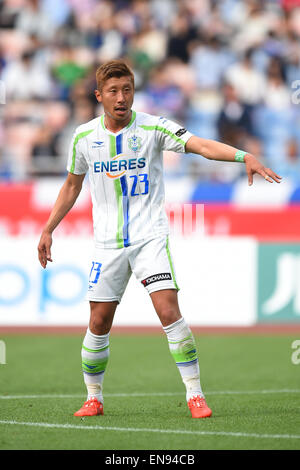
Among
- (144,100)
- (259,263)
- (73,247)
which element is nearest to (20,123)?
(144,100)

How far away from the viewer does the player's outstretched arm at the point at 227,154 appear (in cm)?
575

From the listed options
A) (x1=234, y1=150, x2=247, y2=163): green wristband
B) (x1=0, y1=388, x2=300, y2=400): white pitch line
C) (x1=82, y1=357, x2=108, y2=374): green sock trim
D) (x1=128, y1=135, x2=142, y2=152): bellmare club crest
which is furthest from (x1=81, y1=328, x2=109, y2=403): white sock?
(x1=234, y1=150, x2=247, y2=163): green wristband

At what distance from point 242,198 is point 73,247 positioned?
252cm

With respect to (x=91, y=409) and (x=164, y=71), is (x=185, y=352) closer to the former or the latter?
(x=91, y=409)

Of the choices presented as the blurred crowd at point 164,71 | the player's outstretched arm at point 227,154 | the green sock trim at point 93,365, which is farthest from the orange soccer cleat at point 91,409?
the blurred crowd at point 164,71

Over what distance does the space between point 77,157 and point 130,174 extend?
1.45ft

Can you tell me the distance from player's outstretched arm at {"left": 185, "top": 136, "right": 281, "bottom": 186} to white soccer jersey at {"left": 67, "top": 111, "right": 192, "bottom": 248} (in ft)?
0.38

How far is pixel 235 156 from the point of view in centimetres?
594

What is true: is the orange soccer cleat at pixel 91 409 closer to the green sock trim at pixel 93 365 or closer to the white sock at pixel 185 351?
the green sock trim at pixel 93 365

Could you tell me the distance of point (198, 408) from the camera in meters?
6.28

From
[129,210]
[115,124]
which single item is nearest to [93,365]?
[129,210]
